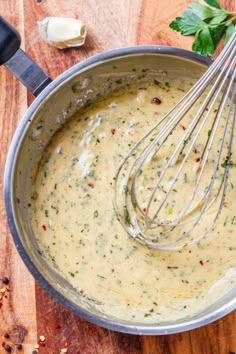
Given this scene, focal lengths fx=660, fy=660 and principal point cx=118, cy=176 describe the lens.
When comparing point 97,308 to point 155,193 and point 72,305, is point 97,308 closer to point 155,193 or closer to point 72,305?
point 72,305

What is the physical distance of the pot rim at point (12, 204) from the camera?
1.26 meters

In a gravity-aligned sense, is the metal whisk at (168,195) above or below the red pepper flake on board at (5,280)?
above

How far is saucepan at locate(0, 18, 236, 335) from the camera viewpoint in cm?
127

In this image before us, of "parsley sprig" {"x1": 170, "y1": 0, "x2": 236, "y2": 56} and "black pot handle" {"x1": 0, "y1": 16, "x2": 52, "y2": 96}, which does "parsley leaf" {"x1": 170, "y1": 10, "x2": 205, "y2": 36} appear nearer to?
"parsley sprig" {"x1": 170, "y1": 0, "x2": 236, "y2": 56}

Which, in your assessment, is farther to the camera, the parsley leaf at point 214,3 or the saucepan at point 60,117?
the parsley leaf at point 214,3

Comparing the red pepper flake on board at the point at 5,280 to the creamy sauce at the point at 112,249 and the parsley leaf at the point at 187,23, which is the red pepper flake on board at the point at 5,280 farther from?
the parsley leaf at the point at 187,23

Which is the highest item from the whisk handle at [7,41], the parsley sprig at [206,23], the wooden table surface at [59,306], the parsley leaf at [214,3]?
the whisk handle at [7,41]

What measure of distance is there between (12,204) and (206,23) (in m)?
0.55

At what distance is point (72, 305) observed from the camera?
1.26 m

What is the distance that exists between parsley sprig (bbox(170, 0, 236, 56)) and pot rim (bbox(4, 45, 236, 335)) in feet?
0.25

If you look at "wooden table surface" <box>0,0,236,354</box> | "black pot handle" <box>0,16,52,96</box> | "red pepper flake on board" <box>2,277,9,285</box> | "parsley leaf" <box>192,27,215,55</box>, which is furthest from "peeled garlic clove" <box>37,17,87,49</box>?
"red pepper flake on board" <box>2,277,9,285</box>

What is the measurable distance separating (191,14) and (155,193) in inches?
15.1

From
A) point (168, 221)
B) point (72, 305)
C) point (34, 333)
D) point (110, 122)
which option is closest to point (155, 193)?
point (168, 221)

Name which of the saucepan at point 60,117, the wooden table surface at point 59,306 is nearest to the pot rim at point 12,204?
the saucepan at point 60,117
